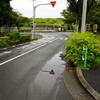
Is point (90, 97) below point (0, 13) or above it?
below

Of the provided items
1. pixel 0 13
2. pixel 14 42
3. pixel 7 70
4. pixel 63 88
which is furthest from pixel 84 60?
pixel 0 13

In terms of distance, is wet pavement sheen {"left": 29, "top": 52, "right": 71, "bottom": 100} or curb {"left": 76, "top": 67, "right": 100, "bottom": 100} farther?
wet pavement sheen {"left": 29, "top": 52, "right": 71, "bottom": 100}

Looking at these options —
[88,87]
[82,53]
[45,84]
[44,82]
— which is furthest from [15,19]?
[88,87]

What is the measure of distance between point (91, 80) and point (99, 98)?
39.9 inches

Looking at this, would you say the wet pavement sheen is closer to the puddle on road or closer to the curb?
the puddle on road

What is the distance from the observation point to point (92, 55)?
5633mm

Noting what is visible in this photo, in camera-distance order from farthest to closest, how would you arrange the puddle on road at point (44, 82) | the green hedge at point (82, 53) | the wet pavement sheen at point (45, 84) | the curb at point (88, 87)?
the green hedge at point (82, 53) < the puddle on road at point (44, 82) < the wet pavement sheen at point (45, 84) < the curb at point (88, 87)

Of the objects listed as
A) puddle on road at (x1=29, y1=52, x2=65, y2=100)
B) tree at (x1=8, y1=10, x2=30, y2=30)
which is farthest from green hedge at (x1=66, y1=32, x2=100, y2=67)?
tree at (x1=8, y1=10, x2=30, y2=30)

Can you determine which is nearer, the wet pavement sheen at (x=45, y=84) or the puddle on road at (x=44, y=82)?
the wet pavement sheen at (x=45, y=84)

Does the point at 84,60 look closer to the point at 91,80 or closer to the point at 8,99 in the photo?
the point at 91,80

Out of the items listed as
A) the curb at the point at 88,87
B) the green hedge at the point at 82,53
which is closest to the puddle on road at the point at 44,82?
the curb at the point at 88,87

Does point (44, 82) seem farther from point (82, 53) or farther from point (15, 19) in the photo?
point (15, 19)

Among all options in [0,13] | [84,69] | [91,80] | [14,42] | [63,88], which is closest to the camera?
[63,88]

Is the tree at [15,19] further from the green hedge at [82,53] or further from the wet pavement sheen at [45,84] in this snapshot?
the wet pavement sheen at [45,84]
